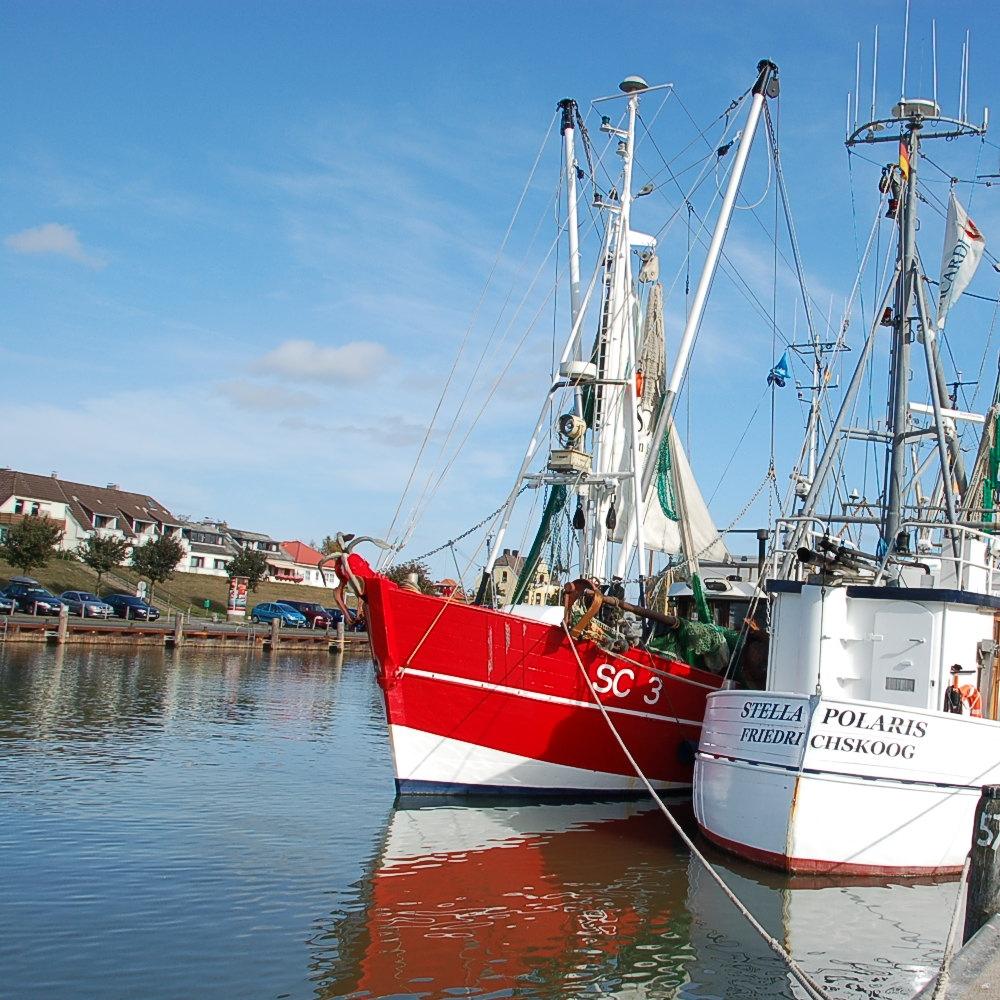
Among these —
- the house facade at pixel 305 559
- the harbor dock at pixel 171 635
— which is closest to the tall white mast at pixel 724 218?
the harbor dock at pixel 171 635

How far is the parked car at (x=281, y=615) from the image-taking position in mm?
66250

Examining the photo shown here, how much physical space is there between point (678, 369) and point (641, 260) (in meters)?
4.38

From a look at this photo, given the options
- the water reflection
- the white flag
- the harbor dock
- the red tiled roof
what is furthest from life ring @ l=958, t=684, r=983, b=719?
the red tiled roof

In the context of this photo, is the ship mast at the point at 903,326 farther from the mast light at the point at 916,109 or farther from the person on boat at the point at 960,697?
the person on boat at the point at 960,697

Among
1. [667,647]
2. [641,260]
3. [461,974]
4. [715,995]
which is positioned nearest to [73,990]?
[461,974]

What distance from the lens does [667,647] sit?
2016cm

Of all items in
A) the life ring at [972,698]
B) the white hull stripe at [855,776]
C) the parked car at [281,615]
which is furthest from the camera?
the parked car at [281,615]

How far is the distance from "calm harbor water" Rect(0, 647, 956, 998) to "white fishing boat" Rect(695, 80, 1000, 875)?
0.60 meters

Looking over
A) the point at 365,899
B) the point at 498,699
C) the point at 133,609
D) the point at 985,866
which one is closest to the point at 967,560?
the point at 498,699

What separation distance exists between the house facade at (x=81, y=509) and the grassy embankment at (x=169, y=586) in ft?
12.0

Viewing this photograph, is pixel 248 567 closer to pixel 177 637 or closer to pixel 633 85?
pixel 177 637

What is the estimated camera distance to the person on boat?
15188 millimetres

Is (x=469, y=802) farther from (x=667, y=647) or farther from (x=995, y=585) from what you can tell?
(x=995, y=585)

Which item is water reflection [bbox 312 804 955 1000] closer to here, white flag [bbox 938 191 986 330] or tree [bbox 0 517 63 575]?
white flag [bbox 938 191 986 330]
